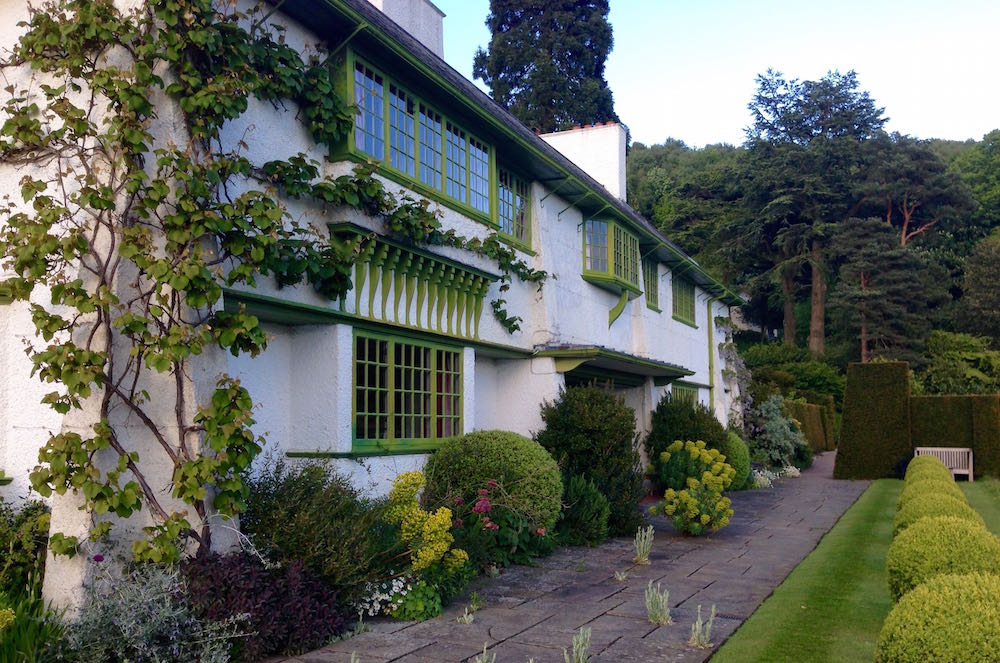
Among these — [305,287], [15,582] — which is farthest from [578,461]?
[15,582]

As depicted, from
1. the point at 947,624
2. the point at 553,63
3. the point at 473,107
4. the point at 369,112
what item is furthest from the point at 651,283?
the point at 553,63

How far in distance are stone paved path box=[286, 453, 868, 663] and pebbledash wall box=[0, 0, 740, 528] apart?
2247mm

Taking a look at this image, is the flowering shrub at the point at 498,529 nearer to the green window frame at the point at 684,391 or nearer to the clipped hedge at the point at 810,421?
the green window frame at the point at 684,391

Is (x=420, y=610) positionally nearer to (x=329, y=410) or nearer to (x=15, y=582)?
(x=329, y=410)

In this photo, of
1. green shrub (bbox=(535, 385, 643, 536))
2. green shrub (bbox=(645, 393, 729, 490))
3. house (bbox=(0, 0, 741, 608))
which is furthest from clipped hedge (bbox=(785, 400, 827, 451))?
green shrub (bbox=(535, 385, 643, 536))

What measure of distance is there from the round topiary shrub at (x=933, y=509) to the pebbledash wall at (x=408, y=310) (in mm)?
5366

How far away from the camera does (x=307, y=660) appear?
6.11 m

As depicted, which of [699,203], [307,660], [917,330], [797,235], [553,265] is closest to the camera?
[307,660]

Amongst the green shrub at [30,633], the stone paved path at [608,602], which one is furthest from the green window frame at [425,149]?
the green shrub at [30,633]

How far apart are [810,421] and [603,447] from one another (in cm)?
2364

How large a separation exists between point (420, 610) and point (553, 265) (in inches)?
328

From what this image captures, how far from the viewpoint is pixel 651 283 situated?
20656mm

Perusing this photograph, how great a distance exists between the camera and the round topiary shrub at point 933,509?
8102mm

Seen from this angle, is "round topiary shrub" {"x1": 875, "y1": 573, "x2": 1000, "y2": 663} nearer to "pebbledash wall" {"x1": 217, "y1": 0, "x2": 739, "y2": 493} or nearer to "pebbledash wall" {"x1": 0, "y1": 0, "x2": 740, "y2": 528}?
"pebbledash wall" {"x1": 0, "y1": 0, "x2": 740, "y2": 528}
